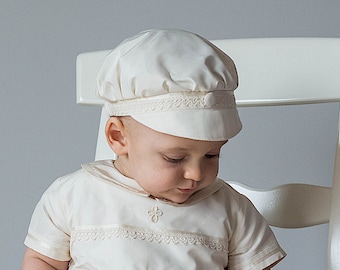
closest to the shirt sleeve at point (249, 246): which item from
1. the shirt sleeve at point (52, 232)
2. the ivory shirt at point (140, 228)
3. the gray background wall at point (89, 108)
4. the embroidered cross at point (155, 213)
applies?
the ivory shirt at point (140, 228)

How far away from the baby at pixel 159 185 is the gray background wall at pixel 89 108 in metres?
0.58

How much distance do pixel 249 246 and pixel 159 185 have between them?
164 millimetres

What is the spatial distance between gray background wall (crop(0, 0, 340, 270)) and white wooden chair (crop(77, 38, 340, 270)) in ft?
1.36

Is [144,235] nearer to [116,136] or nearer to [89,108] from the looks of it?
[116,136]

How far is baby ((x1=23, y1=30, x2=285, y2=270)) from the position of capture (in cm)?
96

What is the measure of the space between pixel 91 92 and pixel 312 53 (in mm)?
348

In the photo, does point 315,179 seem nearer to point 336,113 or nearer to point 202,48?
point 336,113

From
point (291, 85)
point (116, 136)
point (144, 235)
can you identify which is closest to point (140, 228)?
point (144, 235)

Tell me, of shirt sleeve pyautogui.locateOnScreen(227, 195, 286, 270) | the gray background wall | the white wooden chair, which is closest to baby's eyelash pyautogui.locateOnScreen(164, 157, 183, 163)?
shirt sleeve pyautogui.locateOnScreen(227, 195, 286, 270)

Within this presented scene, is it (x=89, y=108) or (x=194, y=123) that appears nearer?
(x=194, y=123)

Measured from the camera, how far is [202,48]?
99 cm

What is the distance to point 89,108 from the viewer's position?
1.79 m

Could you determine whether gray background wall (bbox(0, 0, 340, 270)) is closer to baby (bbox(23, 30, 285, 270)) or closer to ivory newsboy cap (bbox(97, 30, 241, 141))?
baby (bbox(23, 30, 285, 270))

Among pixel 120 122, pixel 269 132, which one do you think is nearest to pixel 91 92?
pixel 120 122
